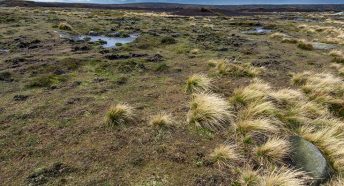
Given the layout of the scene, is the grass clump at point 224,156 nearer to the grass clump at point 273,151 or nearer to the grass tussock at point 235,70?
the grass clump at point 273,151

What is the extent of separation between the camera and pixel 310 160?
8.02 metres

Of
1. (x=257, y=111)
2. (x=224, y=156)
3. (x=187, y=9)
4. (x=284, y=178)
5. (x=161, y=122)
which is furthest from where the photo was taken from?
(x=187, y=9)

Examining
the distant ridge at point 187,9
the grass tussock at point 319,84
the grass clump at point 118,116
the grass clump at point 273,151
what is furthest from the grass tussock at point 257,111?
the distant ridge at point 187,9

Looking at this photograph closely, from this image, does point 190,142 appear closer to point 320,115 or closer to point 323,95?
point 320,115

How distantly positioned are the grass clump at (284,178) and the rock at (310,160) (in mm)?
282

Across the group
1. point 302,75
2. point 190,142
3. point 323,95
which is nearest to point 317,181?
point 190,142

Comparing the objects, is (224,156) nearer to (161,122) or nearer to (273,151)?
(273,151)

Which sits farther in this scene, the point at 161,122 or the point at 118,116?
the point at 118,116

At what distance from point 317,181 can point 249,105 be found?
4.05m

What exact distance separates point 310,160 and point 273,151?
2.84ft

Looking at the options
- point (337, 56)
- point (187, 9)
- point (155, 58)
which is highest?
point (187, 9)

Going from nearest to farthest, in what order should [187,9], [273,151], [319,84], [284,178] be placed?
[284,178]
[273,151]
[319,84]
[187,9]

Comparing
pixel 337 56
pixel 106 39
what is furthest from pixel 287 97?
pixel 106 39

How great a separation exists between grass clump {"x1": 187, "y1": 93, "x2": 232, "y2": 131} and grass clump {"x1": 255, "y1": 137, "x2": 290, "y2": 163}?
1.65 m
